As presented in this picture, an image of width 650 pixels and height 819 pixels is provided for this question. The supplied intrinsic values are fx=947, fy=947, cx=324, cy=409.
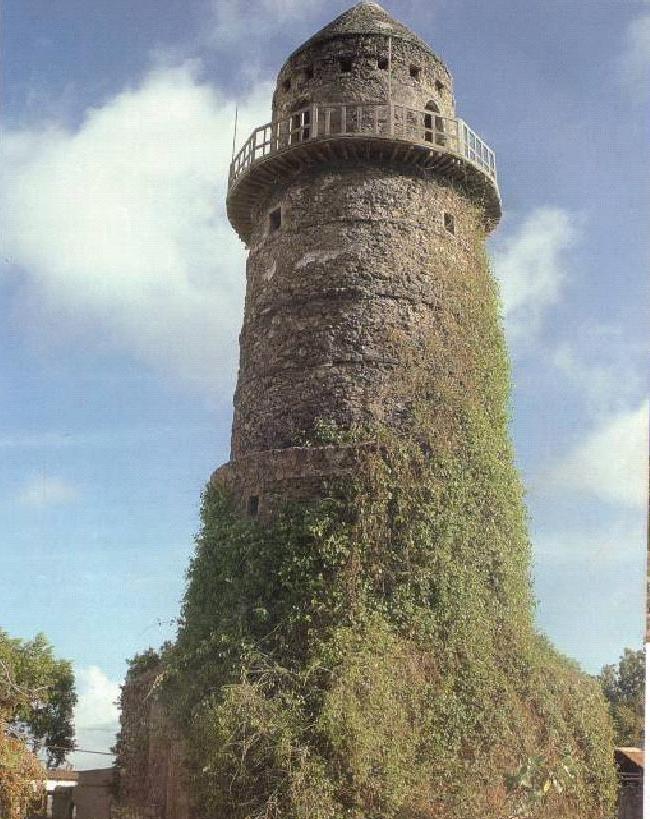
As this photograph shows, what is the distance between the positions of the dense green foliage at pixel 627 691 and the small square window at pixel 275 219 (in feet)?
45.1

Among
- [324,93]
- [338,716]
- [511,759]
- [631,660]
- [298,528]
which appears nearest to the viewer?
[338,716]

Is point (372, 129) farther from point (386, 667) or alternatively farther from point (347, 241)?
point (386, 667)

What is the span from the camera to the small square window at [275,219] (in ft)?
61.7

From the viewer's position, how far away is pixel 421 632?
14.4 m

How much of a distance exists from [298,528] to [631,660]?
1831 cm

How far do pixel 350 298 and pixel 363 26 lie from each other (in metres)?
6.26

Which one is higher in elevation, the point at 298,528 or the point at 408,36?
the point at 408,36

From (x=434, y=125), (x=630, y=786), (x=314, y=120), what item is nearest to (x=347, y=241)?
(x=314, y=120)

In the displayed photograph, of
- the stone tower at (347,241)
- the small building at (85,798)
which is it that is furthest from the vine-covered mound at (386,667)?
the small building at (85,798)

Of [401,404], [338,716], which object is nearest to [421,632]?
[338,716]

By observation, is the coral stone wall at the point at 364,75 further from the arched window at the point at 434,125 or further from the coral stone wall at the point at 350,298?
the coral stone wall at the point at 350,298

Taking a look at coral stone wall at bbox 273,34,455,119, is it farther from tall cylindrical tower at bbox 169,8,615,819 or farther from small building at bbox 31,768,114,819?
small building at bbox 31,768,114,819

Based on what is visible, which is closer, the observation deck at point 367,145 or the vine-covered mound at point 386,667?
the vine-covered mound at point 386,667

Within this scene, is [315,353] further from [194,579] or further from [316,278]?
[194,579]
